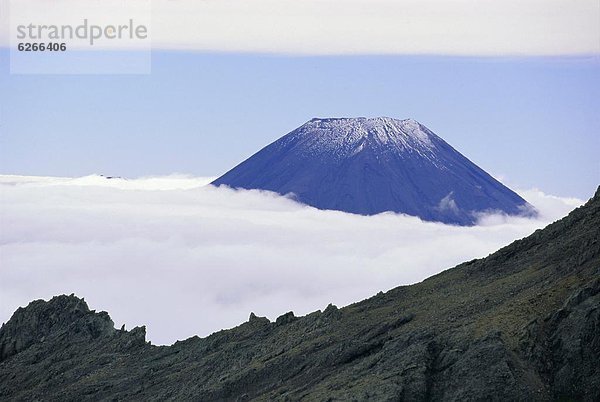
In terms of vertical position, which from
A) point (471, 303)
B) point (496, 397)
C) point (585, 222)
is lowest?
point (496, 397)

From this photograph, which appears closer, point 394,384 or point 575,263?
point 394,384

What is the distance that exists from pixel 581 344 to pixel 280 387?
988 inches

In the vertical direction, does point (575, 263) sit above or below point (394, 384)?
above

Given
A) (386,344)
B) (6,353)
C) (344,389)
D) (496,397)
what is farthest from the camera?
(6,353)

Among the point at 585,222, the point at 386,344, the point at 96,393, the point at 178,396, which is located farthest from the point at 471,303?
the point at 96,393

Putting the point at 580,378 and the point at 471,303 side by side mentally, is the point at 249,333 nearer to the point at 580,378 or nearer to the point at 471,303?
the point at 471,303

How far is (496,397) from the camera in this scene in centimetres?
7275

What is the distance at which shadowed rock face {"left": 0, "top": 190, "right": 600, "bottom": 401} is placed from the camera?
246 ft

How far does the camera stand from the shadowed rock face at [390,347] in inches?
2948

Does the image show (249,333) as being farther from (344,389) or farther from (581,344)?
(581,344)

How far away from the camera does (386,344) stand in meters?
85.8

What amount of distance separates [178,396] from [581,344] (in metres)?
36.6

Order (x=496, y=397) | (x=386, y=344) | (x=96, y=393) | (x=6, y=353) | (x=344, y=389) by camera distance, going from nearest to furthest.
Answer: (x=496, y=397), (x=344, y=389), (x=386, y=344), (x=96, y=393), (x=6, y=353)

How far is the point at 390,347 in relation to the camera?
84.2 m
